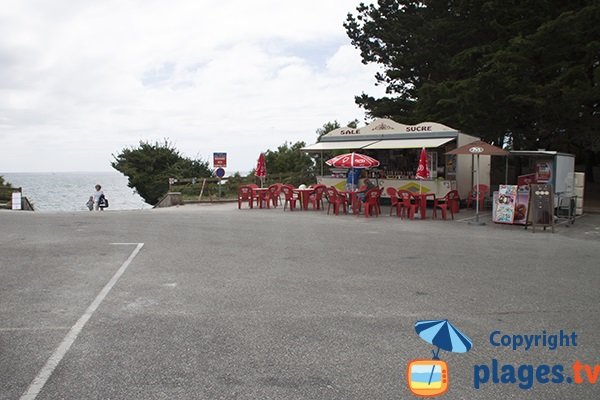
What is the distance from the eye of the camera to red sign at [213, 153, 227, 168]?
83.8ft

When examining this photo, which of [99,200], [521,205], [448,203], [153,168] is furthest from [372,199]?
[153,168]

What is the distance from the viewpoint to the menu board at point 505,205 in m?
14.1

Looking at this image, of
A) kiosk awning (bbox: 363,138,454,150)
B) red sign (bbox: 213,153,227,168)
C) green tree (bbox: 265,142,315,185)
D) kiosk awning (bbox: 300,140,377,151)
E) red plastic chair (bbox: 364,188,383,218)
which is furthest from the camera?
green tree (bbox: 265,142,315,185)

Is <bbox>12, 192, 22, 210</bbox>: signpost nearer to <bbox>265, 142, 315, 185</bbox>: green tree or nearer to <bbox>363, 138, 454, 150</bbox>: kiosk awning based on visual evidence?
<bbox>265, 142, 315, 185</bbox>: green tree

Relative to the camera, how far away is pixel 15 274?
7332mm

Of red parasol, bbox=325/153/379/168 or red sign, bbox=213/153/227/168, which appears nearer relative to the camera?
red parasol, bbox=325/153/379/168

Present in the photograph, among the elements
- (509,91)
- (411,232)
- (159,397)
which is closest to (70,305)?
(159,397)

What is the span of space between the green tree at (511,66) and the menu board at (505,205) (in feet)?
17.4

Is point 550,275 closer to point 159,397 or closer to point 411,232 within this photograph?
point 411,232

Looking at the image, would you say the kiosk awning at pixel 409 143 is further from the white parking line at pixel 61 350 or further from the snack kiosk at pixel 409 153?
the white parking line at pixel 61 350

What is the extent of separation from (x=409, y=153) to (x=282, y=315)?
1698cm

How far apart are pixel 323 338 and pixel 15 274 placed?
5039 millimetres

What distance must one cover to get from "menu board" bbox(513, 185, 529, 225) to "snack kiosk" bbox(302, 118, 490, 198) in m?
4.56

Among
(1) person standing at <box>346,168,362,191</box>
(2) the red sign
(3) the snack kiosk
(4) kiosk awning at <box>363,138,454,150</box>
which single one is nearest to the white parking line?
(1) person standing at <box>346,168,362,191</box>
